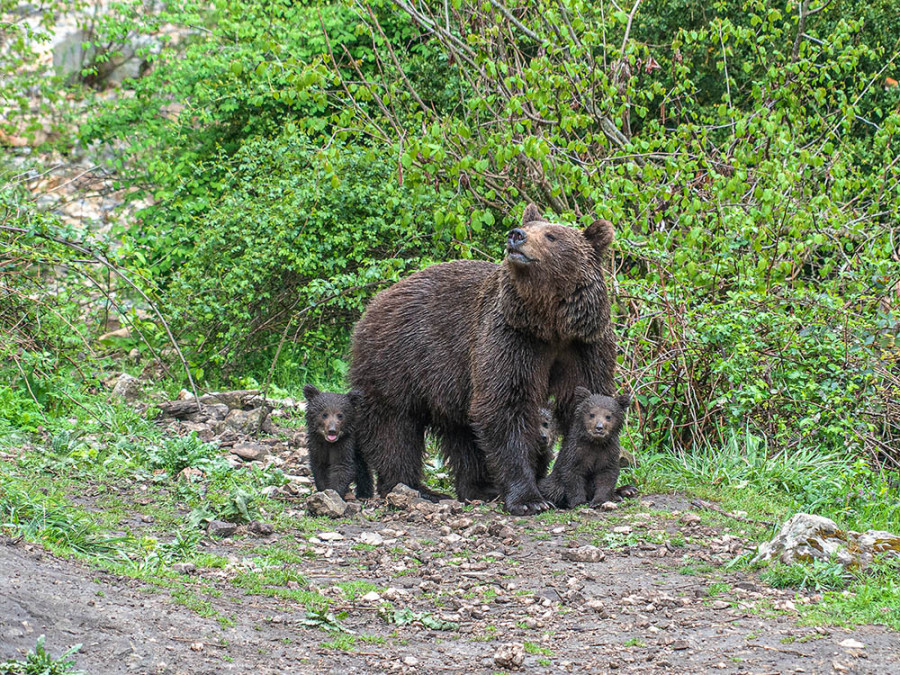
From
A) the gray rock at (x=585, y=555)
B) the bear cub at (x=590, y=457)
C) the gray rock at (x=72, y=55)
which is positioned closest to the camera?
the gray rock at (x=585, y=555)

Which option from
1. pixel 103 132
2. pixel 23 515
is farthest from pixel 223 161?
pixel 23 515

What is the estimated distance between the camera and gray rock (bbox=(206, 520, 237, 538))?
6098 millimetres

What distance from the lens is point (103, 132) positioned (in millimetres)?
15016

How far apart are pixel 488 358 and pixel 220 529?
2114 millimetres

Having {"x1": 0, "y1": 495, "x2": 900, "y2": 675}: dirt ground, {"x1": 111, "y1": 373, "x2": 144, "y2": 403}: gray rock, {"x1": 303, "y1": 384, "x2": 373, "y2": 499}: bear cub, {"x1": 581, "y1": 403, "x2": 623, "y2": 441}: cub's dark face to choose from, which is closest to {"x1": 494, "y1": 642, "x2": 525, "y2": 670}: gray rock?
{"x1": 0, "y1": 495, "x2": 900, "y2": 675}: dirt ground

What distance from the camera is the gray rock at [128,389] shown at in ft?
32.5

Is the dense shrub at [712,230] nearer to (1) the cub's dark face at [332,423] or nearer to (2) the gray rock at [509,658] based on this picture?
(1) the cub's dark face at [332,423]

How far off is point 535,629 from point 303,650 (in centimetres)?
110

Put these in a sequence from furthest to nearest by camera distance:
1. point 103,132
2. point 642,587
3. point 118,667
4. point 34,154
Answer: point 34,154
point 103,132
point 642,587
point 118,667

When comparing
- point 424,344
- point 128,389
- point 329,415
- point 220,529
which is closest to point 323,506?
point 329,415

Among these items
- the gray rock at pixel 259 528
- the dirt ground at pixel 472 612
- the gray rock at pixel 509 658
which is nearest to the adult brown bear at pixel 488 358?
the dirt ground at pixel 472 612

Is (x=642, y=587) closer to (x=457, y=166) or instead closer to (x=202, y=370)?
(x=457, y=166)

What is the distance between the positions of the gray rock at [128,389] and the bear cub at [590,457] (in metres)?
4.60

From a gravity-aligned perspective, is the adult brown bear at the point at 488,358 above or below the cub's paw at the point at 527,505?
above
